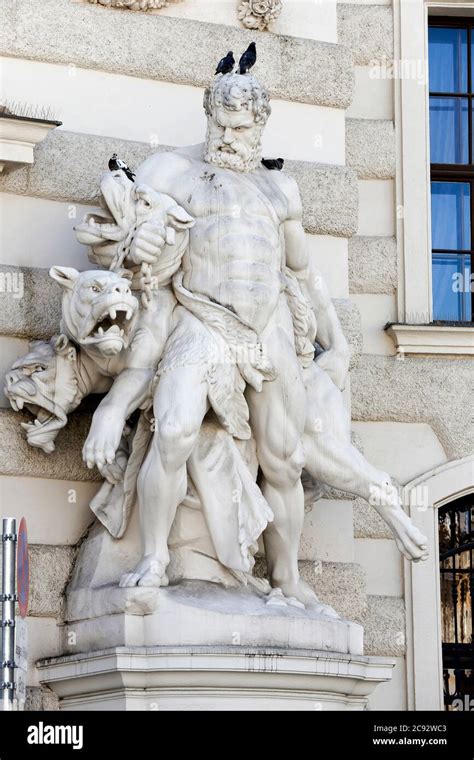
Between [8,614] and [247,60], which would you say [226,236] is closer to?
[247,60]

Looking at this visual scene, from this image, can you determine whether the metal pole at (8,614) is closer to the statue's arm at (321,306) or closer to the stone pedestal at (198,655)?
the stone pedestal at (198,655)

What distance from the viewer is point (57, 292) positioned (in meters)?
9.49

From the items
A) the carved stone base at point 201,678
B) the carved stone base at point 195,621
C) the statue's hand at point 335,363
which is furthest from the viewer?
the statue's hand at point 335,363

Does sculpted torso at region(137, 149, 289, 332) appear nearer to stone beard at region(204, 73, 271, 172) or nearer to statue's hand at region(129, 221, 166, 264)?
stone beard at region(204, 73, 271, 172)

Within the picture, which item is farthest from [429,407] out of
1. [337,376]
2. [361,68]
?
[361,68]

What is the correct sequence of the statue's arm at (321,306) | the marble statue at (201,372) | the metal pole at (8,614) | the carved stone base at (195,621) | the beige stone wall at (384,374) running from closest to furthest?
the metal pole at (8,614) → the carved stone base at (195,621) → the marble statue at (201,372) → the statue's arm at (321,306) → the beige stone wall at (384,374)

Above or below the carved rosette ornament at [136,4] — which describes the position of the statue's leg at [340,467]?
below

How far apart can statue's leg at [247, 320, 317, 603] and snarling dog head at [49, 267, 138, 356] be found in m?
0.74

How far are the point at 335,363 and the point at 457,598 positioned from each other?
1.89 m

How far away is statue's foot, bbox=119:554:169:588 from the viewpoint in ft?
28.6

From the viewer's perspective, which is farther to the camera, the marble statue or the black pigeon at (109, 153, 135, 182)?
the black pigeon at (109, 153, 135, 182)

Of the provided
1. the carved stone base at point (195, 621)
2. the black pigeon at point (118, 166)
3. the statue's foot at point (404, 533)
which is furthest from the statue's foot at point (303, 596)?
the black pigeon at point (118, 166)

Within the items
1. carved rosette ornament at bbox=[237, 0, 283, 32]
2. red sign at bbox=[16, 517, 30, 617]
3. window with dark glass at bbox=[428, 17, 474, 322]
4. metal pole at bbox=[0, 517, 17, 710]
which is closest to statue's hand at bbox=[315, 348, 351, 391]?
window with dark glass at bbox=[428, 17, 474, 322]

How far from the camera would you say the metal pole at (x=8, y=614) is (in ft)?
25.2
